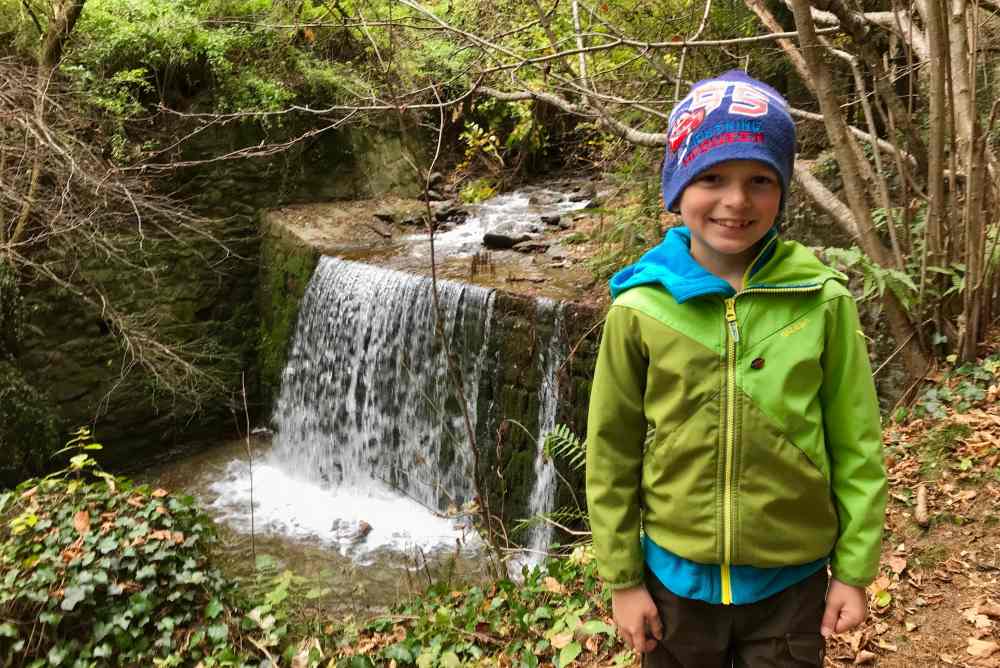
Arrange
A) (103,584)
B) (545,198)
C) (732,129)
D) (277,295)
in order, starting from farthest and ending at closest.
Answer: (545,198)
(277,295)
(103,584)
(732,129)

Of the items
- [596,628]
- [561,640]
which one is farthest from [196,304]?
[596,628]

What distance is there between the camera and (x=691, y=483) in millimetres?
1272

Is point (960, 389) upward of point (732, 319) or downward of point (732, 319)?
downward

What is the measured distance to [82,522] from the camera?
401 cm

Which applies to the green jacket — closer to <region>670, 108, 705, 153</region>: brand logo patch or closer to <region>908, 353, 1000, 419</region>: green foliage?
<region>670, 108, 705, 153</region>: brand logo patch

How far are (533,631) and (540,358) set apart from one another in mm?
2719

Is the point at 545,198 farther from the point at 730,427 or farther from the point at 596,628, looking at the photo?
the point at 730,427

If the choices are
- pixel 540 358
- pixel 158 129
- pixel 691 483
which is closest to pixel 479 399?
pixel 540 358

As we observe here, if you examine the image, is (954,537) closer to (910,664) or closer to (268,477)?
(910,664)

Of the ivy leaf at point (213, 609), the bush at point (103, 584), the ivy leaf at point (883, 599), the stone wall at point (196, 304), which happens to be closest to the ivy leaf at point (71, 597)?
the bush at point (103, 584)

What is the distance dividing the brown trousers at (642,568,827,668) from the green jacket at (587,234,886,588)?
9cm

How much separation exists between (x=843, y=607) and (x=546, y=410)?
417 cm

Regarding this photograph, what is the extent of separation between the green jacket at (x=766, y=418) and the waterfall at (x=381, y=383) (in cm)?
450

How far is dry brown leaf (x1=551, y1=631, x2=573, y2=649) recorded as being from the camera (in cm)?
252
